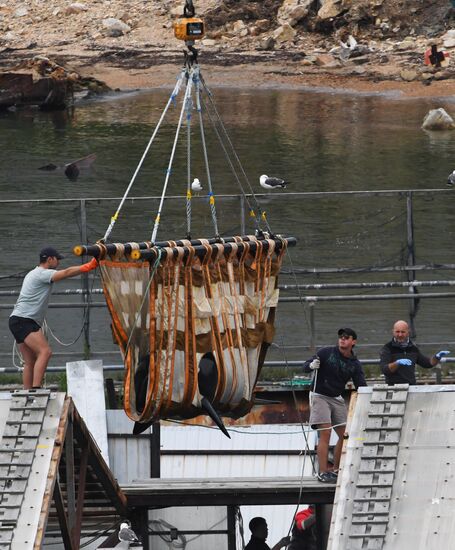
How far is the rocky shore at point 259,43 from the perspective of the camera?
51.8 m

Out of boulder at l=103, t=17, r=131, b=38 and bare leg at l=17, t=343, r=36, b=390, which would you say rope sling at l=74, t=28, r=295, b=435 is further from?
boulder at l=103, t=17, r=131, b=38

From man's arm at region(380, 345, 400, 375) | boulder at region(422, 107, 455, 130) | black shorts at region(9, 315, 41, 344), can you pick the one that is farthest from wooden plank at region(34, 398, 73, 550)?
boulder at region(422, 107, 455, 130)

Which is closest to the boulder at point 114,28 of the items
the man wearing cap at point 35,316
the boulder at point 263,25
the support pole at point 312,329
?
the boulder at point 263,25

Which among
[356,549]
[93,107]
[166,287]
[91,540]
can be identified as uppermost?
[166,287]

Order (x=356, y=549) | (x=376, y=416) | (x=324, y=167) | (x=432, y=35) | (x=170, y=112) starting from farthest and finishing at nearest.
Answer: (x=432, y=35), (x=170, y=112), (x=324, y=167), (x=376, y=416), (x=356, y=549)

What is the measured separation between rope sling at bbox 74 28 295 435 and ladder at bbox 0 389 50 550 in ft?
3.11

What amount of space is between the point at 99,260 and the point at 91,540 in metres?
3.66

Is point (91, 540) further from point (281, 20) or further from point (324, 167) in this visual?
point (281, 20)

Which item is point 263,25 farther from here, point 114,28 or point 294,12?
point 114,28

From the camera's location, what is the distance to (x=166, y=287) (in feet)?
45.9

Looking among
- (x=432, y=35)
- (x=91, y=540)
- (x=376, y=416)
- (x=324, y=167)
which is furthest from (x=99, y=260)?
(x=432, y=35)

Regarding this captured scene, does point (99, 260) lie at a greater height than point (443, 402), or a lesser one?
greater

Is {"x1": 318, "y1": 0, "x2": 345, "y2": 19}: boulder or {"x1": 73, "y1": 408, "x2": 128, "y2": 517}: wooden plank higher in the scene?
{"x1": 73, "y1": 408, "x2": 128, "y2": 517}: wooden plank

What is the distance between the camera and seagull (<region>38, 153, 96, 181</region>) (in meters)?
35.2
